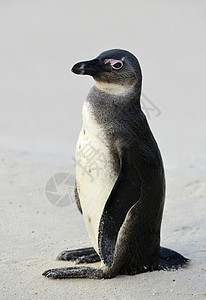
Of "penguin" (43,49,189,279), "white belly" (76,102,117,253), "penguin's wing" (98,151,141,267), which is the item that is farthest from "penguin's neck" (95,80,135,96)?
"penguin's wing" (98,151,141,267)

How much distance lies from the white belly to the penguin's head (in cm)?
17

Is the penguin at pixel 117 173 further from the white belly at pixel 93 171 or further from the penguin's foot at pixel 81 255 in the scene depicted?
the penguin's foot at pixel 81 255

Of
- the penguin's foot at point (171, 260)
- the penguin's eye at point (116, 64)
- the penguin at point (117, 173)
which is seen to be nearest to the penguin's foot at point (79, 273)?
the penguin at point (117, 173)

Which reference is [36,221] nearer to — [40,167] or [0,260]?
[0,260]

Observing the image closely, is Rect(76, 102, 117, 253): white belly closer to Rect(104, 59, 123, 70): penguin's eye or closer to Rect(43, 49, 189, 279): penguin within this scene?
Rect(43, 49, 189, 279): penguin

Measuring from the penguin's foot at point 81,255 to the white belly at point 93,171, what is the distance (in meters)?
0.27

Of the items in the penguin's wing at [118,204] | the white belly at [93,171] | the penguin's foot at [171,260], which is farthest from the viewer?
the penguin's foot at [171,260]

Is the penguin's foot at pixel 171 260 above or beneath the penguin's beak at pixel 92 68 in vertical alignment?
beneath

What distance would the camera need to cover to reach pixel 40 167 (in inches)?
220

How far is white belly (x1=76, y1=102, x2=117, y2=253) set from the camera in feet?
10.1

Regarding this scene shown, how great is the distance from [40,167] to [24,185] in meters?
0.52

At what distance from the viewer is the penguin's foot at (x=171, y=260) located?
3391mm

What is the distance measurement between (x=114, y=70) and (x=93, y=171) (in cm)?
53

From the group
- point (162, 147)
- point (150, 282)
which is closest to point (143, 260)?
point (150, 282)
